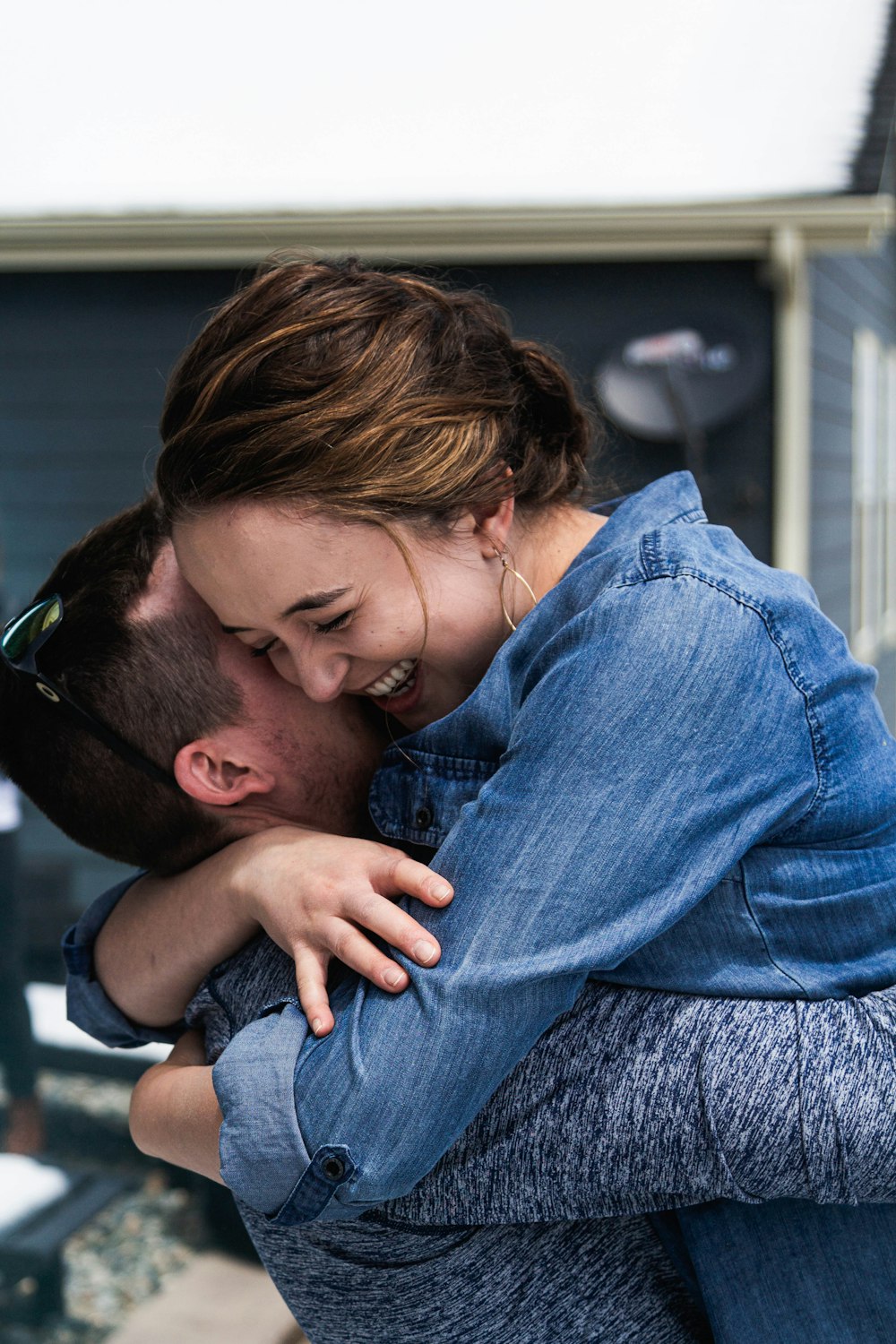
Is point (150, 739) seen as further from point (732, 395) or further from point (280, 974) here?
point (732, 395)

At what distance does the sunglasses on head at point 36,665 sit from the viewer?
1474 millimetres

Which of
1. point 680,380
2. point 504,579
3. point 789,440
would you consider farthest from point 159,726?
point 789,440

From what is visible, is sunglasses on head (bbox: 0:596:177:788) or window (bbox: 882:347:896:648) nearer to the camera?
sunglasses on head (bbox: 0:596:177:788)

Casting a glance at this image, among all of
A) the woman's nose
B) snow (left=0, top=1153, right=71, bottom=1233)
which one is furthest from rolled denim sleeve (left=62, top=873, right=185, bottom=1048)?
snow (left=0, top=1153, right=71, bottom=1233)

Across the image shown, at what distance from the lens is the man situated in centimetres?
122

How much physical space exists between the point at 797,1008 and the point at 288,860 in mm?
574

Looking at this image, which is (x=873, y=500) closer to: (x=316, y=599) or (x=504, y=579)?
(x=504, y=579)

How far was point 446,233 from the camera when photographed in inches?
159

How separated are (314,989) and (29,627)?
2.02 ft

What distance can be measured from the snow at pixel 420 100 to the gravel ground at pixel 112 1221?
8.77ft

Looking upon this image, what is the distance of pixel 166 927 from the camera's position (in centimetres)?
154

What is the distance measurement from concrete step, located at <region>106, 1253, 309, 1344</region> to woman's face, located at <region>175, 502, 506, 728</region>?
103 inches

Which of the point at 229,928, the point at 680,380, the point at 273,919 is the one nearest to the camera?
the point at 273,919

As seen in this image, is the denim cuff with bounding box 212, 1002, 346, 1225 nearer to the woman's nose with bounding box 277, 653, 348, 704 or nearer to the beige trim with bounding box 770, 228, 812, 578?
the woman's nose with bounding box 277, 653, 348, 704
